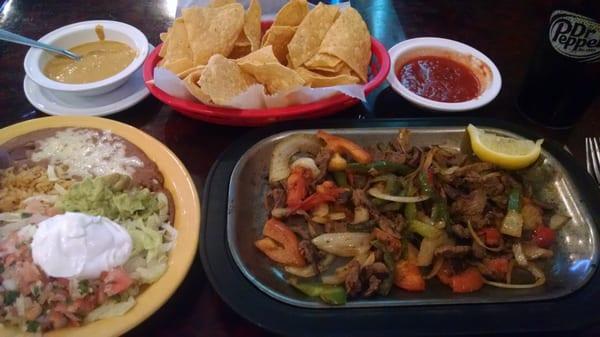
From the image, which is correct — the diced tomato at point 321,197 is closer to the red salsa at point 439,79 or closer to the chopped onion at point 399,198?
the chopped onion at point 399,198

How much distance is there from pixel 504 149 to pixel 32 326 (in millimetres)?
1591

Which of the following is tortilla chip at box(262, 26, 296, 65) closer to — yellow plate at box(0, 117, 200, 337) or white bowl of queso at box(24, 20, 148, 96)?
white bowl of queso at box(24, 20, 148, 96)

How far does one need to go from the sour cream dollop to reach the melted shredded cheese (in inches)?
11.1

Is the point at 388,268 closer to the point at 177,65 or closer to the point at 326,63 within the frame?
the point at 326,63

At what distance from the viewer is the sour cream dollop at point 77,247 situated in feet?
4.44

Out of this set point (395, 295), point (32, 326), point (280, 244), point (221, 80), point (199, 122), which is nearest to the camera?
point (32, 326)

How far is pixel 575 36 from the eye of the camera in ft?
5.52

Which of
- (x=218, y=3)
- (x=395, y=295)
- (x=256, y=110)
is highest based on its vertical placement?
(x=218, y=3)

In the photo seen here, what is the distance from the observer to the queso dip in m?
2.14

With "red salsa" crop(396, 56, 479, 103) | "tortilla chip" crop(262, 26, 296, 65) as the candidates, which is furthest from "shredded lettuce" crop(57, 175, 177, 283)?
"red salsa" crop(396, 56, 479, 103)

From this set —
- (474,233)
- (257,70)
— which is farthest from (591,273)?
(257,70)

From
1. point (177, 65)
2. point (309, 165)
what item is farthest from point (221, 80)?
point (309, 165)

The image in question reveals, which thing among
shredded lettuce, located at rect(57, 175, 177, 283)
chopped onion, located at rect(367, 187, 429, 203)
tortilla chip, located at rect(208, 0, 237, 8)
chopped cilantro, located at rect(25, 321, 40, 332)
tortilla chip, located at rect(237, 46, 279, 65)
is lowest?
chopped cilantro, located at rect(25, 321, 40, 332)

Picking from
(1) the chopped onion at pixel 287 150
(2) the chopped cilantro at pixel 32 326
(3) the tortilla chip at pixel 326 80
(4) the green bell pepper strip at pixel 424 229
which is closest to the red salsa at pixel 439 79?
(3) the tortilla chip at pixel 326 80
